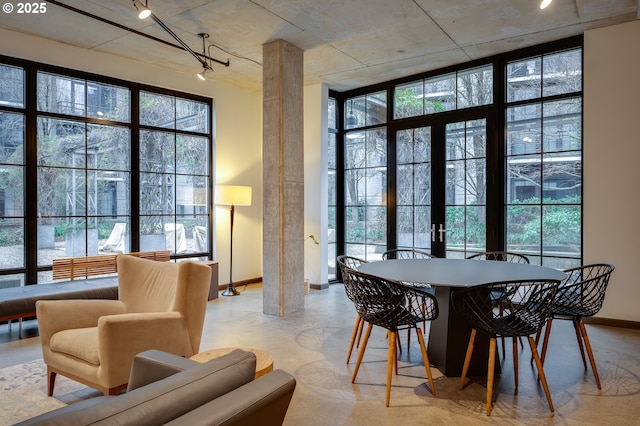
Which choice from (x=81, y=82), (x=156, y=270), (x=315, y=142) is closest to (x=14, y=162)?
(x=81, y=82)

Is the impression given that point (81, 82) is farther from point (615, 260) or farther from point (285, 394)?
point (615, 260)

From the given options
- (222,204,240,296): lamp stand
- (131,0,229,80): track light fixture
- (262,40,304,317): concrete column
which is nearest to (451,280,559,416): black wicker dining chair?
(262,40,304,317): concrete column

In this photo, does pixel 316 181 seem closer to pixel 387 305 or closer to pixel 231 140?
pixel 231 140

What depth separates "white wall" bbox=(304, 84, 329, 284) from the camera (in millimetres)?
6617

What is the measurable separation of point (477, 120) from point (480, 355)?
3481 mm

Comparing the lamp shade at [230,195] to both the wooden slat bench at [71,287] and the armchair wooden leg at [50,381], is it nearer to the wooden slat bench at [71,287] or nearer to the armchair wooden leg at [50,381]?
the wooden slat bench at [71,287]

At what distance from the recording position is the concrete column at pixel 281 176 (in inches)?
194

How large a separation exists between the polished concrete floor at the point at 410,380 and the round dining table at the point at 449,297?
0.13 m

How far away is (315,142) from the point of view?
6.64m

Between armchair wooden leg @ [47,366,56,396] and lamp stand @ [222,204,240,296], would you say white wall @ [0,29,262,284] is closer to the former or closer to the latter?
lamp stand @ [222,204,240,296]

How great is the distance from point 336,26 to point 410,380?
3546mm

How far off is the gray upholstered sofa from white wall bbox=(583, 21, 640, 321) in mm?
4426

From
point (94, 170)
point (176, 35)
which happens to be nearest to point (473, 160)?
point (176, 35)

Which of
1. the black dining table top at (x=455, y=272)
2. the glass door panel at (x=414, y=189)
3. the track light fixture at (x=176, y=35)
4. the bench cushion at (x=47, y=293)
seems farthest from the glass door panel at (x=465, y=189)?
the bench cushion at (x=47, y=293)
